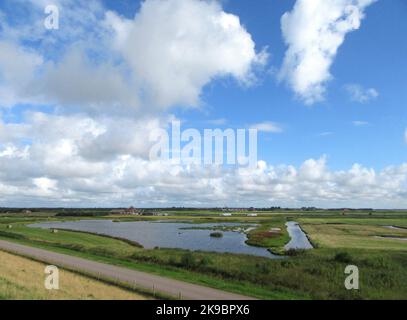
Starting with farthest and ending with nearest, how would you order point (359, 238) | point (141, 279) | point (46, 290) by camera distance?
point (359, 238) → point (141, 279) → point (46, 290)

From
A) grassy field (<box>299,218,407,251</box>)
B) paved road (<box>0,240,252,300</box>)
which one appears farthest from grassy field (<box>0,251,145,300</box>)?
grassy field (<box>299,218,407,251</box>)

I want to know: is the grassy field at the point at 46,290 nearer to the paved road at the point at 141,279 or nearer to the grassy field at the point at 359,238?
the paved road at the point at 141,279

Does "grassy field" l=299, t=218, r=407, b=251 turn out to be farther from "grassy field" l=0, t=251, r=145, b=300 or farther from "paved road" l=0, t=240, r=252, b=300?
"grassy field" l=0, t=251, r=145, b=300

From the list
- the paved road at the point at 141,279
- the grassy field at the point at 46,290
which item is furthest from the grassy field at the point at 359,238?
the grassy field at the point at 46,290

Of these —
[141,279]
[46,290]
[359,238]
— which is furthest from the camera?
[359,238]

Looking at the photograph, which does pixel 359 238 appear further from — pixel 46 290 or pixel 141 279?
pixel 46 290

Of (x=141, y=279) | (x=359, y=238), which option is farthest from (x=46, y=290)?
(x=359, y=238)
